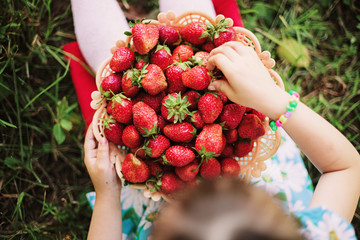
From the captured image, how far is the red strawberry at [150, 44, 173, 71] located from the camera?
835mm

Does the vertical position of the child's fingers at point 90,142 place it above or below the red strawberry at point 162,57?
below

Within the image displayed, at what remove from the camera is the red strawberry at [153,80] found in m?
0.80

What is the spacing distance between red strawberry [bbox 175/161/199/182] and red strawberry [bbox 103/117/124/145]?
20 cm

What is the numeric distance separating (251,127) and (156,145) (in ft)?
0.86

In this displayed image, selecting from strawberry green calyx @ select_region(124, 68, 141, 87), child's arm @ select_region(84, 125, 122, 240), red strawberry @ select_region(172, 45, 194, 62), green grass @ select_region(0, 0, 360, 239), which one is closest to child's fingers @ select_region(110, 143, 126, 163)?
child's arm @ select_region(84, 125, 122, 240)

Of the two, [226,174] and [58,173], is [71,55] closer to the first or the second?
[58,173]

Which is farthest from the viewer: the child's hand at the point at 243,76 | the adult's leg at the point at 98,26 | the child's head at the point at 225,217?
the adult's leg at the point at 98,26

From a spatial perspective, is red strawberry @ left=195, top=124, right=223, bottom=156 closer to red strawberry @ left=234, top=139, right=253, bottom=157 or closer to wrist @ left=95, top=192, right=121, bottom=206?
red strawberry @ left=234, top=139, right=253, bottom=157

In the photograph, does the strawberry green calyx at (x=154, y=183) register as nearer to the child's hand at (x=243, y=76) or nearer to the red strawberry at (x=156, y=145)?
the red strawberry at (x=156, y=145)

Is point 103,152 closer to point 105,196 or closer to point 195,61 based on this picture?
point 105,196

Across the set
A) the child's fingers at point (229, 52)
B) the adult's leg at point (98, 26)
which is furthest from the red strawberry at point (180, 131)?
the adult's leg at point (98, 26)

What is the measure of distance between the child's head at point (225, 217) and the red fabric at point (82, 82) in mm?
715

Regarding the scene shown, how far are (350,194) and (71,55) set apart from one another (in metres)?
1.10

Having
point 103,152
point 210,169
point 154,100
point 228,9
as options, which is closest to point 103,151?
point 103,152
